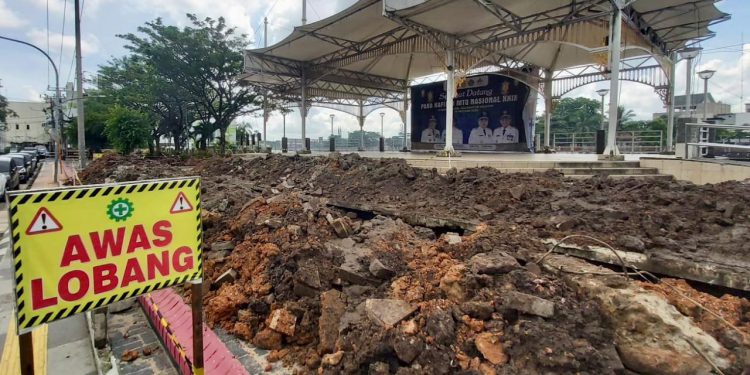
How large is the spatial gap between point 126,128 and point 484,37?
19.0 m

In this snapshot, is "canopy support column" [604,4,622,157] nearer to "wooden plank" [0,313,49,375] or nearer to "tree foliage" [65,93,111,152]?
"wooden plank" [0,313,49,375]

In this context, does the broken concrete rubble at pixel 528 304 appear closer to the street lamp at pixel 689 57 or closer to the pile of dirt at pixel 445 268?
the pile of dirt at pixel 445 268

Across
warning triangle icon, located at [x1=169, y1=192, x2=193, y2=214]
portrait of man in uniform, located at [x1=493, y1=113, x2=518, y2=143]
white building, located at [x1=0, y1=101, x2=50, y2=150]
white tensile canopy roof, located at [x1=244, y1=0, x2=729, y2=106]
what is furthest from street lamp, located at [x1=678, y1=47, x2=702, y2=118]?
white building, located at [x1=0, y1=101, x2=50, y2=150]

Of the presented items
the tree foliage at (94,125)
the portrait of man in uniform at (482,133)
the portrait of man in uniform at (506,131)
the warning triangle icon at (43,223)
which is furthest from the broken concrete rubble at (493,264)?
the tree foliage at (94,125)

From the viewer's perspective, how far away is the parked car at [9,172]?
14680 mm

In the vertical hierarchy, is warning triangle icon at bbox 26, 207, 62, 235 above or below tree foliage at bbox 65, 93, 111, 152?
below

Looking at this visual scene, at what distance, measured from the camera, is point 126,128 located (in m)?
20.1

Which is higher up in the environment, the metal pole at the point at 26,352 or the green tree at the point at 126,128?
the green tree at the point at 126,128

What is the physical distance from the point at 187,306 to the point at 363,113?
24.3 m

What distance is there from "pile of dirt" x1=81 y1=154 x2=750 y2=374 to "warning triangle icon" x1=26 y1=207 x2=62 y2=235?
77.9 inches

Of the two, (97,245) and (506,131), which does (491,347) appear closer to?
(97,245)

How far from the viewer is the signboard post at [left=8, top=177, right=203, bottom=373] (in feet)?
6.51

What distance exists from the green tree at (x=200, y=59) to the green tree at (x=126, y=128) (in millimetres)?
3514

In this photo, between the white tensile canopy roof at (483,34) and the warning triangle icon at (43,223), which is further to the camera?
the white tensile canopy roof at (483,34)
